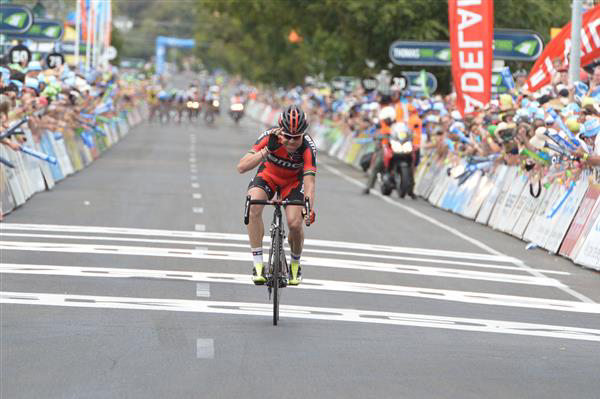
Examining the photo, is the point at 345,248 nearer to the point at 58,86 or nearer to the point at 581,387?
the point at 581,387

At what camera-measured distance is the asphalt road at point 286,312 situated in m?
9.75

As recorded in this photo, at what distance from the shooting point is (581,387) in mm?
9797

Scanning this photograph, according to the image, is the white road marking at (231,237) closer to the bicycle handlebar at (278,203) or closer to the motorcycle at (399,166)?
the bicycle handlebar at (278,203)

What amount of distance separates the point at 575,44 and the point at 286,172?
13287 millimetres

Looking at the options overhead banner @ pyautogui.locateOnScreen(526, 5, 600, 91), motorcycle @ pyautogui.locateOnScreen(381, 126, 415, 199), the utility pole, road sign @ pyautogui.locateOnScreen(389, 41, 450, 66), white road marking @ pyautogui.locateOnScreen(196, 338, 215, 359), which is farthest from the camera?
road sign @ pyautogui.locateOnScreen(389, 41, 450, 66)

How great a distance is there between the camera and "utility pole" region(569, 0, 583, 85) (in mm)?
25297

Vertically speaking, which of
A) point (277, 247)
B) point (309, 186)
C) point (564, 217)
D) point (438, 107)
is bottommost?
point (438, 107)

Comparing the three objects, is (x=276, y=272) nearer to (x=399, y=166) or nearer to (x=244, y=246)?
(x=244, y=246)

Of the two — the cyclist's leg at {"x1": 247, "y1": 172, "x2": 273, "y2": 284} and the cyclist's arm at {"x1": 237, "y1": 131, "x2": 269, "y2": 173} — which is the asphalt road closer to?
the cyclist's leg at {"x1": 247, "y1": 172, "x2": 273, "y2": 284}

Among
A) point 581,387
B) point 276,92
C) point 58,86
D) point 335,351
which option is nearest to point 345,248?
point 335,351

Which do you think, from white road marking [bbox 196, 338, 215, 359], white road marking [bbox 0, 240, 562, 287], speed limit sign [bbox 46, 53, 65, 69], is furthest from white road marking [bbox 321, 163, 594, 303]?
speed limit sign [bbox 46, 53, 65, 69]

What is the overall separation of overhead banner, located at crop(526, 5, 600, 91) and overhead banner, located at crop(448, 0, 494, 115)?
1.27 metres

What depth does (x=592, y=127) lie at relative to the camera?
1814 centimetres

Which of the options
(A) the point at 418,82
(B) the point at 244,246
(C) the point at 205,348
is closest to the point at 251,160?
(C) the point at 205,348
